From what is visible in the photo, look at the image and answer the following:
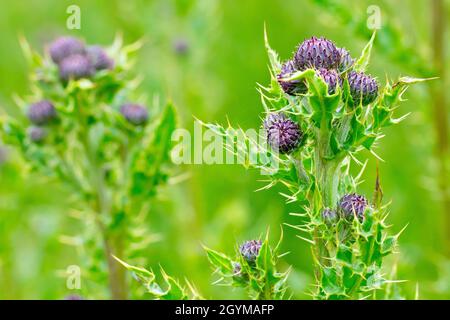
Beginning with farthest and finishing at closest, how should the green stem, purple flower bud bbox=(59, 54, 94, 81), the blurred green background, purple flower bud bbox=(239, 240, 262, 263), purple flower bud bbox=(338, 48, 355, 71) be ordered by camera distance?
the blurred green background → the green stem → purple flower bud bbox=(59, 54, 94, 81) → purple flower bud bbox=(239, 240, 262, 263) → purple flower bud bbox=(338, 48, 355, 71)

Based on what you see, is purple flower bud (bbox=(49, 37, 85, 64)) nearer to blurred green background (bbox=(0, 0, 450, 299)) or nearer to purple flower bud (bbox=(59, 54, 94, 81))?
purple flower bud (bbox=(59, 54, 94, 81))

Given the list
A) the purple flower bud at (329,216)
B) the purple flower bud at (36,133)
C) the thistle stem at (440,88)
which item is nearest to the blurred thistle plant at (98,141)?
the purple flower bud at (36,133)

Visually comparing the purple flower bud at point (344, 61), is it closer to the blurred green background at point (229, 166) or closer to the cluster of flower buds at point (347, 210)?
the cluster of flower buds at point (347, 210)

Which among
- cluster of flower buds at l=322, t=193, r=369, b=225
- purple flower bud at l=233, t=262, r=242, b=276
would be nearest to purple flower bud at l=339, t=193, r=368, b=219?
cluster of flower buds at l=322, t=193, r=369, b=225

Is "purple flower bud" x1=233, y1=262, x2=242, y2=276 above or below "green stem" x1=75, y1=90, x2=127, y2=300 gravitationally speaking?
below

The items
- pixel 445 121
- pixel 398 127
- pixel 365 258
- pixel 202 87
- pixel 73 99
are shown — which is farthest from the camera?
pixel 398 127
